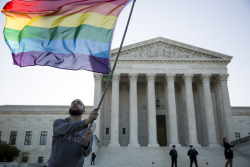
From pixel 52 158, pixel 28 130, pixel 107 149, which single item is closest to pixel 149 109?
pixel 107 149

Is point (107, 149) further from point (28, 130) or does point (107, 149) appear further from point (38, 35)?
point (38, 35)

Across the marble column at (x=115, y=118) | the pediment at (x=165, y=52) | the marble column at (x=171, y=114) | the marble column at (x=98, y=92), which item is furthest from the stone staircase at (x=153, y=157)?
the pediment at (x=165, y=52)

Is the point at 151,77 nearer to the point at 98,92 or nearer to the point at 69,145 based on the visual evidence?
the point at 98,92

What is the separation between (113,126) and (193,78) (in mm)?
15685

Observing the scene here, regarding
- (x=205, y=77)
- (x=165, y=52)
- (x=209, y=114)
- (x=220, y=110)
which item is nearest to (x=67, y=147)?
(x=209, y=114)

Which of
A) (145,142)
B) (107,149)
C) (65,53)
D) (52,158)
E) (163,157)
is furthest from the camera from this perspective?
(145,142)

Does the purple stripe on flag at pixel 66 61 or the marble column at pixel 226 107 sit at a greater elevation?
the marble column at pixel 226 107

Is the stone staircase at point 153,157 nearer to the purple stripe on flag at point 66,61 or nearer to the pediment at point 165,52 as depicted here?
the pediment at point 165,52

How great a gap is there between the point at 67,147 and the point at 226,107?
34.5 metres

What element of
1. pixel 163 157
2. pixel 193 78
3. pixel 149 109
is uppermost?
pixel 193 78

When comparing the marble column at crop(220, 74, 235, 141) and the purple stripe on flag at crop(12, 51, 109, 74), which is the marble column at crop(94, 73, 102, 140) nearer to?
the marble column at crop(220, 74, 235, 141)

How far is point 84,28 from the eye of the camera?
6.65 meters

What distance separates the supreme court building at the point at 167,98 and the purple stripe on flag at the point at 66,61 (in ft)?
86.4

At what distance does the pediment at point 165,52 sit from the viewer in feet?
120
